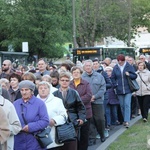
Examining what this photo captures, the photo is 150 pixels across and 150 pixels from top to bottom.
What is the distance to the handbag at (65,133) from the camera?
275 inches

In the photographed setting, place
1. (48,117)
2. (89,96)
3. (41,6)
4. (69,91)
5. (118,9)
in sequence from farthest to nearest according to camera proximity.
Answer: (118,9) < (41,6) < (89,96) < (69,91) < (48,117)

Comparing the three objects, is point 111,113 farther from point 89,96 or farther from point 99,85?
point 89,96

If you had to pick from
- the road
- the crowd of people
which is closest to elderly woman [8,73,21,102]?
the crowd of people

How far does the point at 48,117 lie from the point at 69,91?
1.19 meters

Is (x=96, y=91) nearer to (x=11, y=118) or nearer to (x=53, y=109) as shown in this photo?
(x=53, y=109)

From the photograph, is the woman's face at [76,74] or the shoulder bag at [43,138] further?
the woman's face at [76,74]

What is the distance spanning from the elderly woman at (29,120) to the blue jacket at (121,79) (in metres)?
6.11

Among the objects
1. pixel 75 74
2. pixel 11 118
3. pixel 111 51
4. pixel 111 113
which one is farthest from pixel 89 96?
pixel 111 51

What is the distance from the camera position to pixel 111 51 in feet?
116

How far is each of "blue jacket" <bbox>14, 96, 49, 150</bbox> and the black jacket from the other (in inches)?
45.1

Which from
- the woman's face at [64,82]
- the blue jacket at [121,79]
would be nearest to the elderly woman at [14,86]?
the woman's face at [64,82]

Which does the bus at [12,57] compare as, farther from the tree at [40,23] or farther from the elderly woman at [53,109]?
the elderly woman at [53,109]

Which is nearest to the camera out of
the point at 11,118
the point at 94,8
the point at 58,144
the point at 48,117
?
the point at 11,118

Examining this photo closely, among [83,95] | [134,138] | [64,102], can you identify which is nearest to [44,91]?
[64,102]
